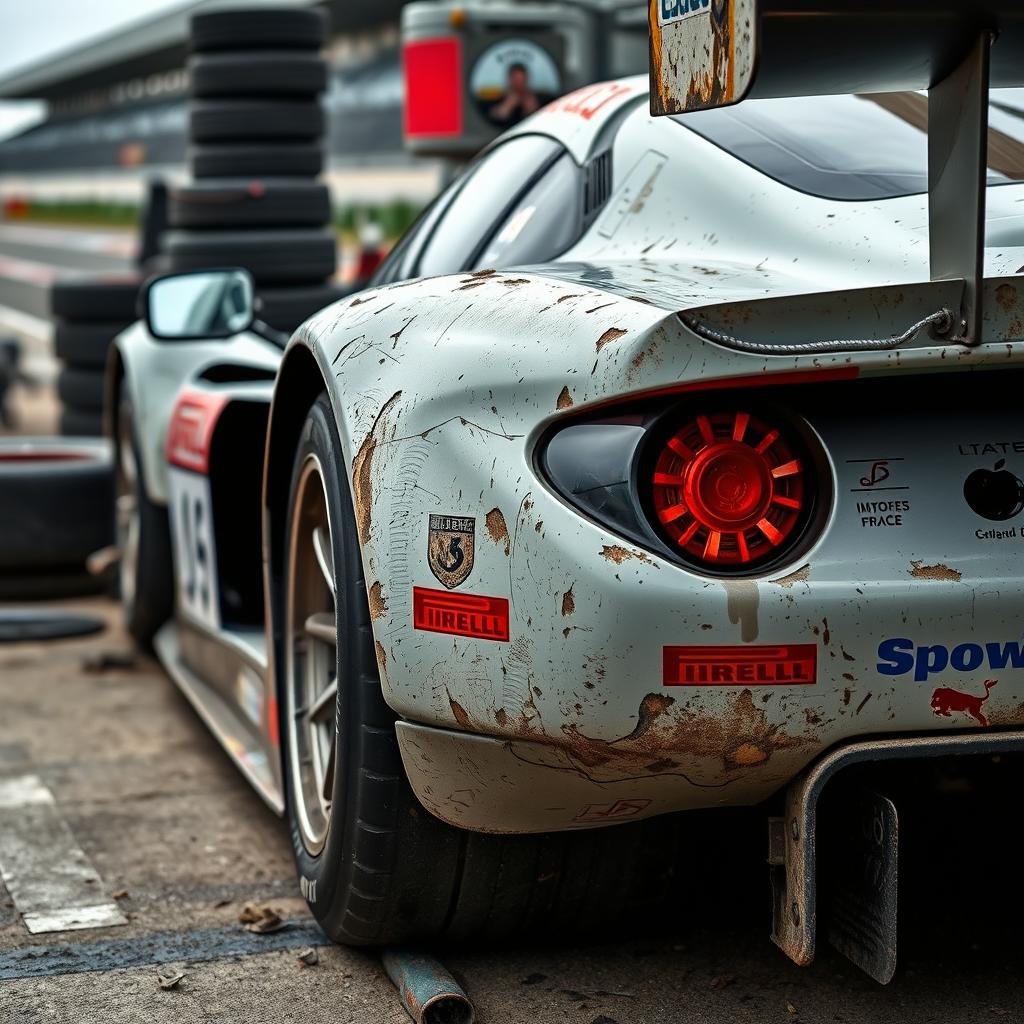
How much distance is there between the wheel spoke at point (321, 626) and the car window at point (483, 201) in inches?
28.8

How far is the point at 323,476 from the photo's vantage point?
264 cm

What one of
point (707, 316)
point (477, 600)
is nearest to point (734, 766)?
point (477, 600)

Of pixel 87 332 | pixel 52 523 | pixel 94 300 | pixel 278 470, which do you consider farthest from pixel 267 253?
pixel 278 470

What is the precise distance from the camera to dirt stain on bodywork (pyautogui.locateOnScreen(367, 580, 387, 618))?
7.73 feet

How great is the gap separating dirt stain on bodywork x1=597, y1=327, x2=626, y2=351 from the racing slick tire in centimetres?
56

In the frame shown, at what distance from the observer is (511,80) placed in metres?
9.20

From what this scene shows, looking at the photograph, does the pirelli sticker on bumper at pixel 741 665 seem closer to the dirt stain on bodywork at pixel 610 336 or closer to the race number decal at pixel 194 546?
the dirt stain on bodywork at pixel 610 336

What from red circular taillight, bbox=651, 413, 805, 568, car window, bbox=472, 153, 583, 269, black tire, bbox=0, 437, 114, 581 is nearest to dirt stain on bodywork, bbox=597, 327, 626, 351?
red circular taillight, bbox=651, 413, 805, 568

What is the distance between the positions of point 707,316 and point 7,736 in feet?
9.25

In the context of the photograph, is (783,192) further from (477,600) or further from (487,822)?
(487,822)

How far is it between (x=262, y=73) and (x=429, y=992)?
6.74 metres

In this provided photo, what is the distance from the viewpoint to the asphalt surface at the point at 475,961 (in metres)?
2.55

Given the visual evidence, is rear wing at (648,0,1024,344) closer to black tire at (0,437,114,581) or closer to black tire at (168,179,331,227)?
black tire at (0,437,114,581)

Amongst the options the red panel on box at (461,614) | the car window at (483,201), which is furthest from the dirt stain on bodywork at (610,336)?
the car window at (483,201)
